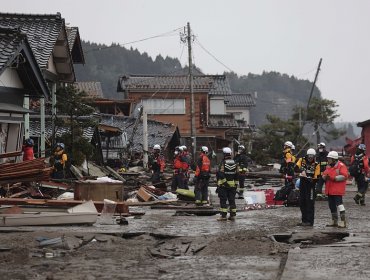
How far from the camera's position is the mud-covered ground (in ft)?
27.1

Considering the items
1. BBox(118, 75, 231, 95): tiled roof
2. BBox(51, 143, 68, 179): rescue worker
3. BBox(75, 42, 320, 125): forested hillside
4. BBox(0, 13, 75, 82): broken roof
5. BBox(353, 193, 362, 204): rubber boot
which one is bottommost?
BBox(353, 193, 362, 204): rubber boot

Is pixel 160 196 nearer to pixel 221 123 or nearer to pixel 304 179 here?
pixel 304 179

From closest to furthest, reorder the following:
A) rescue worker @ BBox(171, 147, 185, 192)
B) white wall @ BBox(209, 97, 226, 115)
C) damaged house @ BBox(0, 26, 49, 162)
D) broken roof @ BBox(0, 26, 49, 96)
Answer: broken roof @ BBox(0, 26, 49, 96), damaged house @ BBox(0, 26, 49, 162), rescue worker @ BBox(171, 147, 185, 192), white wall @ BBox(209, 97, 226, 115)

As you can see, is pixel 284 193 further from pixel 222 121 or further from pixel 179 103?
pixel 222 121

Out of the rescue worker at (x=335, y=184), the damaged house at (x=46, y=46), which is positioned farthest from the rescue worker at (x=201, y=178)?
the damaged house at (x=46, y=46)

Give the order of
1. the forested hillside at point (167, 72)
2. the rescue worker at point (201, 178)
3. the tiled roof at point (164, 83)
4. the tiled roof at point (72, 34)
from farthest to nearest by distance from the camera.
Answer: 1. the forested hillside at point (167, 72)
2. the tiled roof at point (164, 83)
3. the tiled roof at point (72, 34)
4. the rescue worker at point (201, 178)

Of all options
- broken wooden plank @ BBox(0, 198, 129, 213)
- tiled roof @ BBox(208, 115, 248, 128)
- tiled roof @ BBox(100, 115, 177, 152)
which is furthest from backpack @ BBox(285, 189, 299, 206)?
tiled roof @ BBox(208, 115, 248, 128)

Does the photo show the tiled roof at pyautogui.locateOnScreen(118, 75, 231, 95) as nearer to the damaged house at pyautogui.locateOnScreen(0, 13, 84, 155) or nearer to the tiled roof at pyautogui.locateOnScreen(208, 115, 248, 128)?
the tiled roof at pyautogui.locateOnScreen(208, 115, 248, 128)

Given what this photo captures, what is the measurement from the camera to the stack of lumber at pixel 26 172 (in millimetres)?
13492

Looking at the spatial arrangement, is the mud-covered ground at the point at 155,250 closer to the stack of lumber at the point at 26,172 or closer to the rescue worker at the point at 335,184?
the rescue worker at the point at 335,184

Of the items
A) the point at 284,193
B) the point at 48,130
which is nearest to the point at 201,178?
the point at 284,193

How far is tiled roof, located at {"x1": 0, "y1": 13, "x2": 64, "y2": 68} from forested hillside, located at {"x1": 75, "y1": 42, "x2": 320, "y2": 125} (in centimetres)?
3591

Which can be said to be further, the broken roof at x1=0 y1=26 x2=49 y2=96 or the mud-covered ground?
the broken roof at x1=0 y1=26 x2=49 y2=96

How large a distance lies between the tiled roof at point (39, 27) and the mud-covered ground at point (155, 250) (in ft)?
33.5
